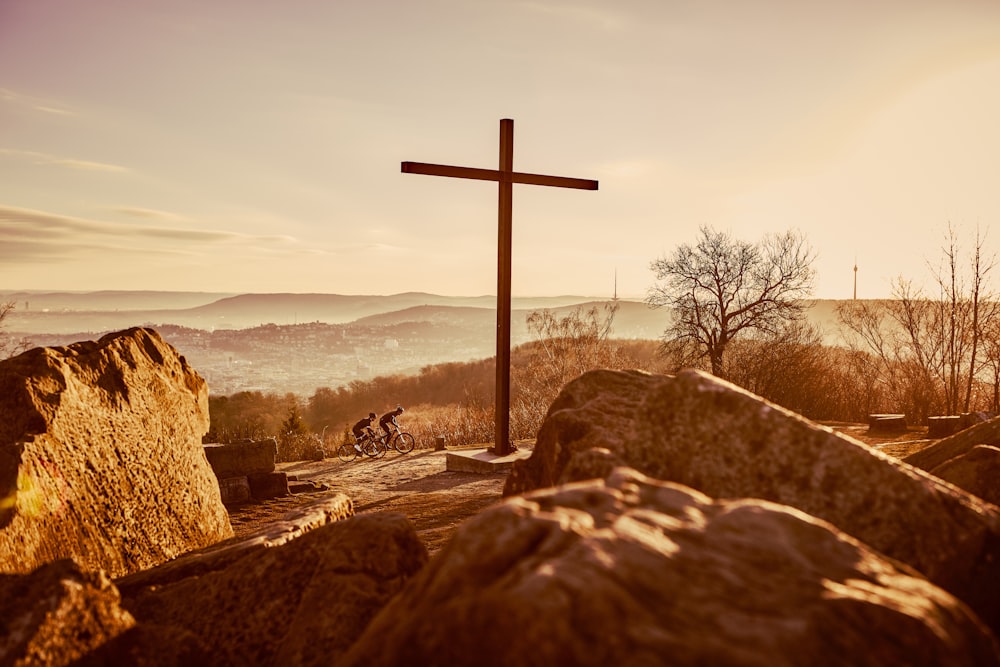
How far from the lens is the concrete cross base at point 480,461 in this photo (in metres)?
13.2

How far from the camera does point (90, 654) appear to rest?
8.54 ft

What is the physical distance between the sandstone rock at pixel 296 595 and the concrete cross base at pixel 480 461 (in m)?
9.23

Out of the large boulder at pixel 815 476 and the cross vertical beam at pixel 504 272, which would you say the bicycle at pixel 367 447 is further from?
the large boulder at pixel 815 476

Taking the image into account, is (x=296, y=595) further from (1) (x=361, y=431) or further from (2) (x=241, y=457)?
(1) (x=361, y=431)

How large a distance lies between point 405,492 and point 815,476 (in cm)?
937

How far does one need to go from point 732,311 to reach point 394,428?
17.2 meters

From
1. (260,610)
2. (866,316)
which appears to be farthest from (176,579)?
(866,316)

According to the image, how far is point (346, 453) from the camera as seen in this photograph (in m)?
21.0

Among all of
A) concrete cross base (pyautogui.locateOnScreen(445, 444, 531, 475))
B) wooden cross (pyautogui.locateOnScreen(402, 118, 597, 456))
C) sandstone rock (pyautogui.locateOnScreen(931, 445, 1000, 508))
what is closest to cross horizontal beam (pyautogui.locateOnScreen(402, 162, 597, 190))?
wooden cross (pyautogui.locateOnScreen(402, 118, 597, 456))

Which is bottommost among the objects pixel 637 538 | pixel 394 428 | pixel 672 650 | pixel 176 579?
pixel 394 428

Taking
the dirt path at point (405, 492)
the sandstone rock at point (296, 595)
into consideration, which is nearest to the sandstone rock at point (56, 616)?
the sandstone rock at point (296, 595)

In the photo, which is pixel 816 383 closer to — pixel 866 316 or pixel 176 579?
pixel 866 316

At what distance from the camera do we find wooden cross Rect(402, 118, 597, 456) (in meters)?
12.7

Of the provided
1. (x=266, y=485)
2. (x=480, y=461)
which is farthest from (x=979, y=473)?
(x=480, y=461)
